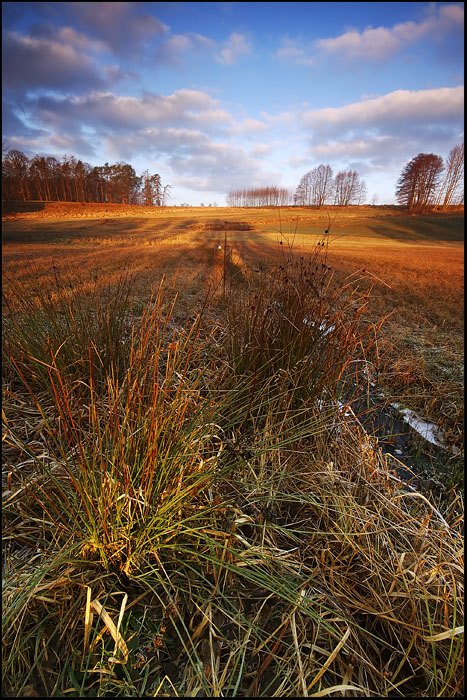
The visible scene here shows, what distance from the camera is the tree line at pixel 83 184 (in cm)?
1702

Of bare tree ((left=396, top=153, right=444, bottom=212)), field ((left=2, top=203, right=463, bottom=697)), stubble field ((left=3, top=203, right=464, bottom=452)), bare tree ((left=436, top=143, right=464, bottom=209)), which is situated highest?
bare tree ((left=396, top=153, right=444, bottom=212))

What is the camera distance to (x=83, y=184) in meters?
20.5

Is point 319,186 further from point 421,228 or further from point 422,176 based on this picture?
point 421,228

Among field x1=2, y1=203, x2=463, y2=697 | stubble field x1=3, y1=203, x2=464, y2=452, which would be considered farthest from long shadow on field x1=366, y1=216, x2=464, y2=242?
field x1=2, y1=203, x2=463, y2=697

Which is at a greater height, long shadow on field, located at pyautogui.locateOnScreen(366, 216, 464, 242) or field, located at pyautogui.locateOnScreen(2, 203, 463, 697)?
long shadow on field, located at pyautogui.locateOnScreen(366, 216, 464, 242)

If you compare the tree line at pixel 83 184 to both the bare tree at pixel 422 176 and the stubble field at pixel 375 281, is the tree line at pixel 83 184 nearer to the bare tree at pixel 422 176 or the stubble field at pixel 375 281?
the stubble field at pixel 375 281

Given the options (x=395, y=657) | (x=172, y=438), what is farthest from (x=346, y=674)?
(x=172, y=438)

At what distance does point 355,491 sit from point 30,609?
5.17ft

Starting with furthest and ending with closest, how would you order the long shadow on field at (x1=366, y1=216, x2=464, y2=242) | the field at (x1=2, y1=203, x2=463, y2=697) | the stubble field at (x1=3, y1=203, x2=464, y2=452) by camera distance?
1. the long shadow on field at (x1=366, y1=216, x2=464, y2=242)
2. the stubble field at (x1=3, y1=203, x2=464, y2=452)
3. the field at (x1=2, y1=203, x2=463, y2=697)

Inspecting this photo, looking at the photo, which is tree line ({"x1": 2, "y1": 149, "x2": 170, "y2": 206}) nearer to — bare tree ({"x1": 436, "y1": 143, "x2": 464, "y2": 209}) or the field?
→ bare tree ({"x1": 436, "y1": 143, "x2": 464, "y2": 209})

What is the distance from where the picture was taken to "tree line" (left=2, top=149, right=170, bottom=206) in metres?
17.0

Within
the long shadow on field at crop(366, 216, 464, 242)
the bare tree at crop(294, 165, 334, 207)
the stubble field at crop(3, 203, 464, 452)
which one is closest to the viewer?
the stubble field at crop(3, 203, 464, 452)

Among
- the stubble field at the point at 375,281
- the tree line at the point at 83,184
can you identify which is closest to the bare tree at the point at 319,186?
Result: the stubble field at the point at 375,281

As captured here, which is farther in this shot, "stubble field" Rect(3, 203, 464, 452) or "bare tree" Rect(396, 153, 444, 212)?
"bare tree" Rect(396, 153, 444, 212)
